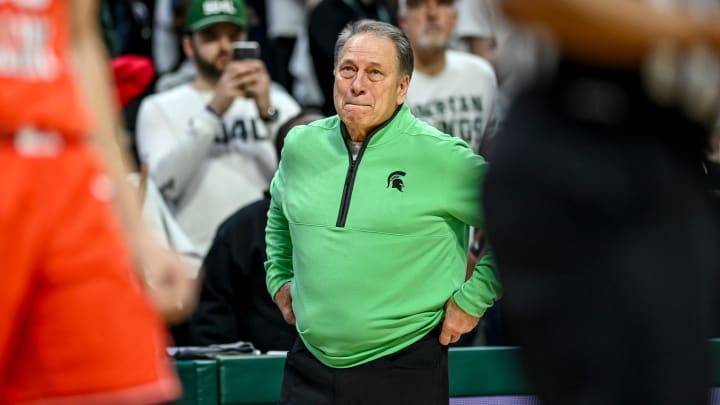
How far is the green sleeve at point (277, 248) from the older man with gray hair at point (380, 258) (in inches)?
8.8

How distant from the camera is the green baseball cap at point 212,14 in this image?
8.31 meters

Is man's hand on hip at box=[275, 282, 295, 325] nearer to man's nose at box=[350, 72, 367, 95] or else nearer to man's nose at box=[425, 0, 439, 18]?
man's nose at box=[350, 72, 367, 95]

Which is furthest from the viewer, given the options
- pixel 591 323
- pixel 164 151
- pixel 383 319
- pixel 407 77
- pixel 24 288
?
pixel 164 151

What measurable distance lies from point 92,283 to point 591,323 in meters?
1.01

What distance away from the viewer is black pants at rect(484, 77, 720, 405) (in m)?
2.90

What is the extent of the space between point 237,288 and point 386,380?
2033 mm

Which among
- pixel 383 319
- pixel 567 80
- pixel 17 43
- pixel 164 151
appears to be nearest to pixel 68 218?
pixel 17 43

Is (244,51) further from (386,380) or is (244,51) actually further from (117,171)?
(117,171)

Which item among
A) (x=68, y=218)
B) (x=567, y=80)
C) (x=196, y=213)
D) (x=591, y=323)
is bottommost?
(x=196, y=213)

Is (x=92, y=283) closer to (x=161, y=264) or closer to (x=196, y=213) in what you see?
(x=161, y=264)

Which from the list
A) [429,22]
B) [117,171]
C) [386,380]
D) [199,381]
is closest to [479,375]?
[199,381]

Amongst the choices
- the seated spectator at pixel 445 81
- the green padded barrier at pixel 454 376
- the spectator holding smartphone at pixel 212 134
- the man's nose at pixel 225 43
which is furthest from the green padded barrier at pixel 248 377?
the man's nose at pixel 225 43

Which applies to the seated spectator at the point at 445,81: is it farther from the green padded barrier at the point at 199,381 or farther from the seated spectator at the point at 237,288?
the green padded barrier at the point at 199,381

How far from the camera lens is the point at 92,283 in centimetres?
279
